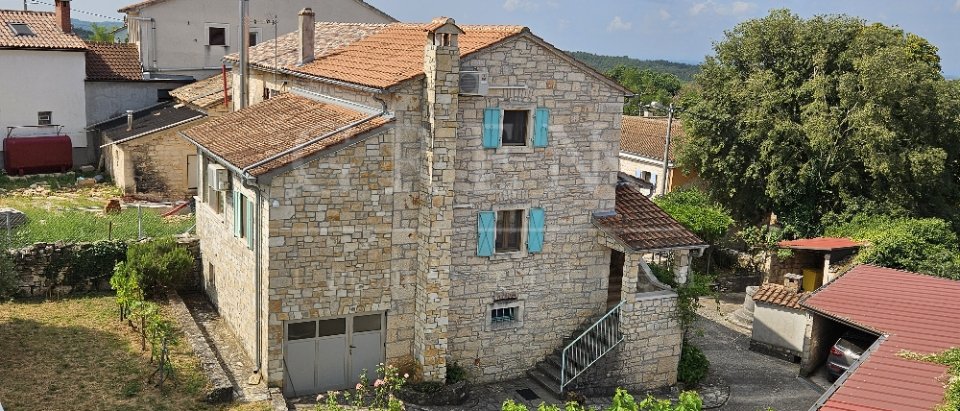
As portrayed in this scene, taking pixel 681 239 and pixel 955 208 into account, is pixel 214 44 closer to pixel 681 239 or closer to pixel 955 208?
pixel 681 239

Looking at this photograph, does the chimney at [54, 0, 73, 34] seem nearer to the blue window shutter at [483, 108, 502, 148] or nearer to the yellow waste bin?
the blue window shutter at [483, 108, 502, 148]

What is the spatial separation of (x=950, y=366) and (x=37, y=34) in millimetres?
35228

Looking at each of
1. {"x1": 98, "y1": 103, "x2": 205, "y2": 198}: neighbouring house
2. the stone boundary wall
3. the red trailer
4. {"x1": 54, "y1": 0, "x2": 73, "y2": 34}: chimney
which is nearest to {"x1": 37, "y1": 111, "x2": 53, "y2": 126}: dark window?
the red trailer

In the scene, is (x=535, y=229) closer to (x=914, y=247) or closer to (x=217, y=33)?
(x=914, y=247)

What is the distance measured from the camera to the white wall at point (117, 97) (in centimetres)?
3500

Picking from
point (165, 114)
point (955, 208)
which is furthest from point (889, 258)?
point (165, 114)

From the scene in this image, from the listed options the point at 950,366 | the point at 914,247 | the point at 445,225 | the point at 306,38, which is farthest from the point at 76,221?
the point at 914,247

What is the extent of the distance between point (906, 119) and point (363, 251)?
862 inches

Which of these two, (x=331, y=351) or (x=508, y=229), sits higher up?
(x=508, y=229)

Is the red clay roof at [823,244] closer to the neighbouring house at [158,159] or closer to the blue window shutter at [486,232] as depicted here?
the blue window shutter at [486,232]

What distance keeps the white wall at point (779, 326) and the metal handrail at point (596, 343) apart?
566 cm

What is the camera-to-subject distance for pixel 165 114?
1283 inches

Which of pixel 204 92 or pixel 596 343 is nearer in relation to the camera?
pixel 596 343

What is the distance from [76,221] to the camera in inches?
898
